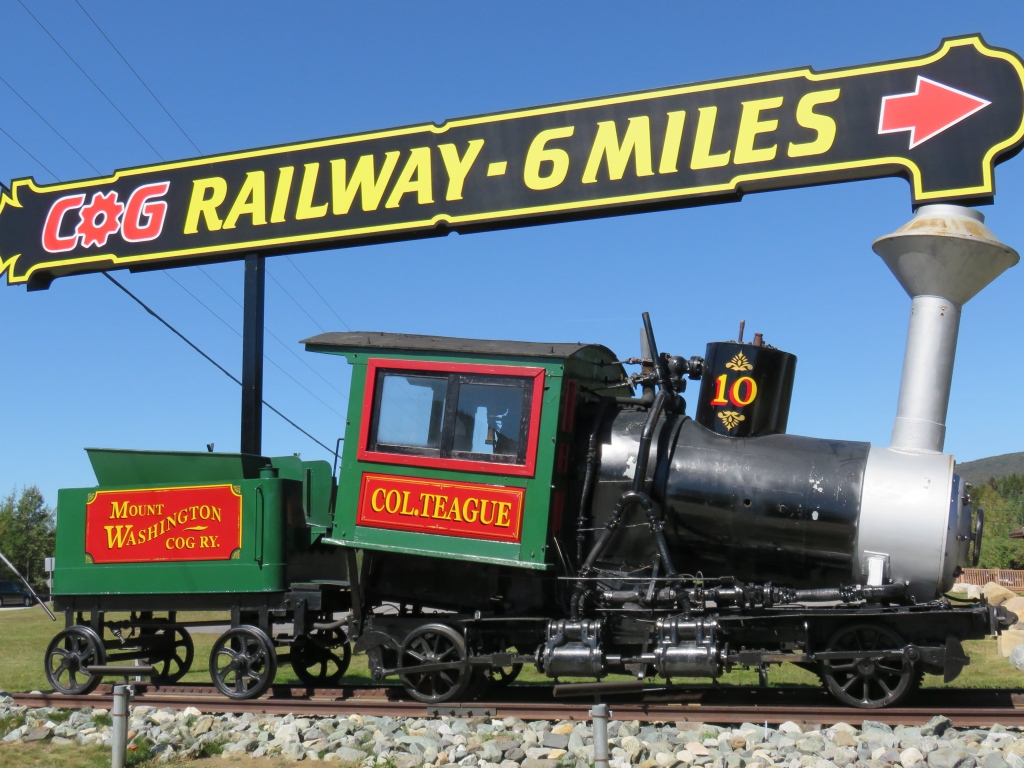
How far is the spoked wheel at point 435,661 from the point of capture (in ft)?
28.8

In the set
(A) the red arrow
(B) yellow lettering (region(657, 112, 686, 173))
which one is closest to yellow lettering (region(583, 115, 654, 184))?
(B) yellow lettering (region(657, 112, 686, 173))

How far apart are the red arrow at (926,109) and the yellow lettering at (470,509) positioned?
5116mm

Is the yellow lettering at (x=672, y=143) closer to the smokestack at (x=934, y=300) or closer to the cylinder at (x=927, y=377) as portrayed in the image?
the smokestack at (x=934, y=300)

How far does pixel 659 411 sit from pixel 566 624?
1963 millimetres

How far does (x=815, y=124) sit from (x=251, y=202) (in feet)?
21.9

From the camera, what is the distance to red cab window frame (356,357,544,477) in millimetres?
8523

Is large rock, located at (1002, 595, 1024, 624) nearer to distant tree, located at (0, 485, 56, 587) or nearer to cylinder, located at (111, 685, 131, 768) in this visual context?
cylinder, located at (111, 685, 131, 768)

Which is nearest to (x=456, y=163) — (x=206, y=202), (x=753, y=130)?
(x=753, y=130)

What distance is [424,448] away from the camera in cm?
882

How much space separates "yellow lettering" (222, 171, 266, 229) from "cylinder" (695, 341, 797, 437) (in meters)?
6.17

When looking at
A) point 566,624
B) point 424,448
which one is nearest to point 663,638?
point 566,624

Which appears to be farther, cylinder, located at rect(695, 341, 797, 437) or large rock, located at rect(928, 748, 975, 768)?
cylinder, located at rect(695, 341, 797, 437)

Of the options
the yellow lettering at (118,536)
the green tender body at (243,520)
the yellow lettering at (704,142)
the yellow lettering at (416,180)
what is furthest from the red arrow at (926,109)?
the yellow lettering at (118,536)

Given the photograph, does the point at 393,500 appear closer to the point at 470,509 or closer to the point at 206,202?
the point at 470,509
